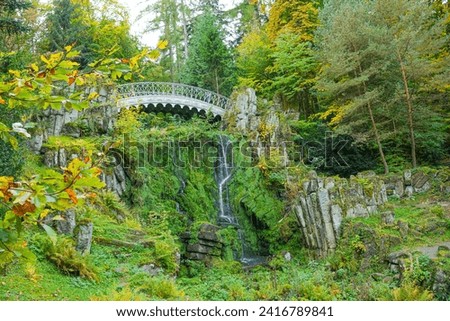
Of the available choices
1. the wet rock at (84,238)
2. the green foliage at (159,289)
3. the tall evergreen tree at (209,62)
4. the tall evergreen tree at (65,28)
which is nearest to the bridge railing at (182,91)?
the tall evergreen tree at (209,62)

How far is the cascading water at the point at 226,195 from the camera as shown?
497 inches

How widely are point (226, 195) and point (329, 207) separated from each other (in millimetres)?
4192

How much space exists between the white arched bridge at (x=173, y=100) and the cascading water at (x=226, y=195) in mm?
5100

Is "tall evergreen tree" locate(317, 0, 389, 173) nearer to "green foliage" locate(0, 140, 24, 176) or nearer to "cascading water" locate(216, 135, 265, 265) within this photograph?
"cascading water" locate(216, 135, 265, 265)

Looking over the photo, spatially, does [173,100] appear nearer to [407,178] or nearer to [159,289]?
[407,178]

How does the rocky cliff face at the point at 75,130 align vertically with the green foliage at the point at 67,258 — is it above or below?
above

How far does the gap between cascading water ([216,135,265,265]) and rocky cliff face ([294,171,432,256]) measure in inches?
75.8

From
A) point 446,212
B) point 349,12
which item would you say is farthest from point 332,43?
point 446,212

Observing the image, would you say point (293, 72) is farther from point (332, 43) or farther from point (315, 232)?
point (315, 232)

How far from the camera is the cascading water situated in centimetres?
1262

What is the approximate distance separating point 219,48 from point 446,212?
52.1 feet

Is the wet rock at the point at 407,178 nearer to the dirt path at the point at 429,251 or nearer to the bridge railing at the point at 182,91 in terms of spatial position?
the dirt path at the point at 429,251

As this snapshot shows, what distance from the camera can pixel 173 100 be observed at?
2145cm

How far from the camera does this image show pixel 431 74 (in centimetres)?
1828
